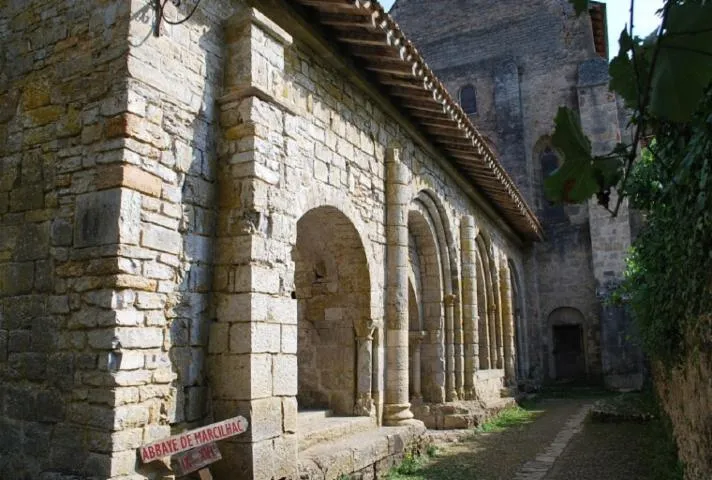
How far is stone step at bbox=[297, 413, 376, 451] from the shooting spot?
19.9 ft

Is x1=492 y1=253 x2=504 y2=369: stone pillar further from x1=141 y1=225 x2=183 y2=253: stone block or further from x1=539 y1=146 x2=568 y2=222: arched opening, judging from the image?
x1=141 y1=225 x2=183 y2=253: stone block

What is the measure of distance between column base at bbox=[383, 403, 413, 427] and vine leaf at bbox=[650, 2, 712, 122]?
703cm

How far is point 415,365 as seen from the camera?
401 inches

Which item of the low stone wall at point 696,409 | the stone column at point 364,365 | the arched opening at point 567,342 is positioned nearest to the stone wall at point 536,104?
the arched opening at point 567,342

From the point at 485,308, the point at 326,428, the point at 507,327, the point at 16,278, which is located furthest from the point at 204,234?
the point at 507,327

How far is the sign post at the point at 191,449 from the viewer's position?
3.93 metres

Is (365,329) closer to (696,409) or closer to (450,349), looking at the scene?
(450,349)

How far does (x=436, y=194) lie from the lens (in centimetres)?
1027

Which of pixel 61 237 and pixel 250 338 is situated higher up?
pixel 61 237

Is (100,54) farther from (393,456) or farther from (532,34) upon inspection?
(532,34)

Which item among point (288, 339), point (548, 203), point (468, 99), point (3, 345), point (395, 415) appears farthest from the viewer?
point (468, 99)

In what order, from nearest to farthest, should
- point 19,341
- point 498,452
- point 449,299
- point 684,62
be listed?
point 684,62
point 19,341
point 498,452
point 449,299

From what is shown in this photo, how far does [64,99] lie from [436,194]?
6.69m

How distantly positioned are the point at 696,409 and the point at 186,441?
3.38 m
